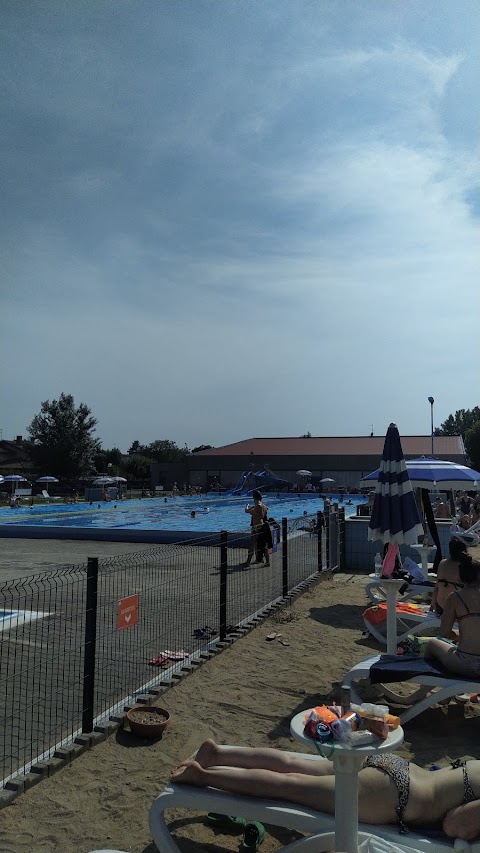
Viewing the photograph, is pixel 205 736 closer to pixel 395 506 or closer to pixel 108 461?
pixel 395 506

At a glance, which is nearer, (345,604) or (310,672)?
(310,672)

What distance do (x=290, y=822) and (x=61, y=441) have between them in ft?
189

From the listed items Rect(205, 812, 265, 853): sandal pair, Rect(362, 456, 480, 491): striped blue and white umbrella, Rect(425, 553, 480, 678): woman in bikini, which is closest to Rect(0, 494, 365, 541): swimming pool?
Rect(362, 456, 480, 491): striped blue and white umbrella

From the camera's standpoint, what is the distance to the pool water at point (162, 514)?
1116 inches

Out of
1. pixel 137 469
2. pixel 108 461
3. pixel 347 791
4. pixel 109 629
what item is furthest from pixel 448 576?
pixel 108 461

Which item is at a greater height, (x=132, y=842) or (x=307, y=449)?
(x=307, y=449)

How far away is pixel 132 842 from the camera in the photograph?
3.52 metres

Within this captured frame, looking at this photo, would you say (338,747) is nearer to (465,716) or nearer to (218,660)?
(465,716)

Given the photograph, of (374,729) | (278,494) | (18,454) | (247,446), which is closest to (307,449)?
(247,446)

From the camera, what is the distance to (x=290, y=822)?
312 centimetres

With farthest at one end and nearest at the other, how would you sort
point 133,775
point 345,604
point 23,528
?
1. point 23,528
2. point 345,604
3. point 133,775

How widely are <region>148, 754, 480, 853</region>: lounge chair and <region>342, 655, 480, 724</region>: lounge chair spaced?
6.47ft

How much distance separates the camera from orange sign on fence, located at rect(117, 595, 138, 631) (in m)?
5.46

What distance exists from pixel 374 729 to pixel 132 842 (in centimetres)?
165
